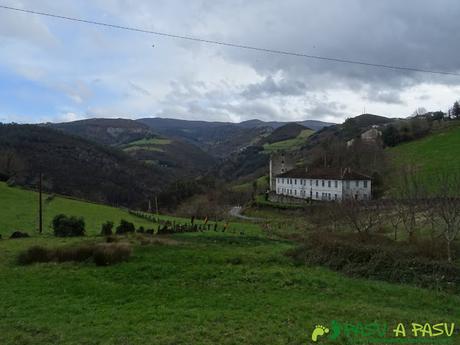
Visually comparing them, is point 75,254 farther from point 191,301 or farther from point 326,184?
point 326,184

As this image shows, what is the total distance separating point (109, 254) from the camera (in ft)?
60.0

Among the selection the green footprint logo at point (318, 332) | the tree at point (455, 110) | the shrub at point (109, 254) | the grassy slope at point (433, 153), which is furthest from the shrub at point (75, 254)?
the tree at point (455, 110)

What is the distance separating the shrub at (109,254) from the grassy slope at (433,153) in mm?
49034

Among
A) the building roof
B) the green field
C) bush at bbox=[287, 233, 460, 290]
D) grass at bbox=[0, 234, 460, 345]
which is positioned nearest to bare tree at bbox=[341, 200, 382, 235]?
bush at bbox=[287, 233, 460, 290]

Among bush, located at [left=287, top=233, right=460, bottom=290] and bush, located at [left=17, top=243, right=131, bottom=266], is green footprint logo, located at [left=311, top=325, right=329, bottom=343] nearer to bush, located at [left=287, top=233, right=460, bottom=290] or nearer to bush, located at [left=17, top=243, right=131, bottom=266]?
bush, located at [left=287, top=233, right=460, bottom=290]

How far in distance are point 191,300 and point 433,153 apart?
66.7 meters

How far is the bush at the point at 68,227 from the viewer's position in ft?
93.2

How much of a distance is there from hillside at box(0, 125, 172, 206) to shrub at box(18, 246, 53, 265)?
8880 centimetres

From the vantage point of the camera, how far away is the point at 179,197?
99.1 m

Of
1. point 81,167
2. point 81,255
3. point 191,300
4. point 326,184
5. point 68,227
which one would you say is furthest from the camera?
point 81,167

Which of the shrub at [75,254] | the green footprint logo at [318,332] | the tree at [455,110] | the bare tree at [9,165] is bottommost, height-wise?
the green footprint logo at [318,332]

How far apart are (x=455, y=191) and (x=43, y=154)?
435 ft

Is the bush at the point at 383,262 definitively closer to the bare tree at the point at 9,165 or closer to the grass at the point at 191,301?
the grass at the point at 191,301

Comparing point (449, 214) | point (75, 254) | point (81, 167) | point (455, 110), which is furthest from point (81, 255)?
point (81, 167)
